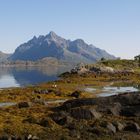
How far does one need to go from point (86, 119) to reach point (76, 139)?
943cm


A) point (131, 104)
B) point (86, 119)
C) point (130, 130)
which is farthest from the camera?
point (131, 104)

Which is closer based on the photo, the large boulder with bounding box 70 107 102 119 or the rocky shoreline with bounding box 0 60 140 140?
the rocky shoreline with bounding box 0 60 140 140

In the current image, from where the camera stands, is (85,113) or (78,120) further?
(85,113)

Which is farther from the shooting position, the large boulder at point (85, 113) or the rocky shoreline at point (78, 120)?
the large boulder at point (85, 113)

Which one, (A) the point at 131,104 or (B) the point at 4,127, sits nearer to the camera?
(B) the point at 4,127

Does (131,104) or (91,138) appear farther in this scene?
(131,104)

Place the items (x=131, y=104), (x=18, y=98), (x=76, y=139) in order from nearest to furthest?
1. (x=76, y=139)
2. (x=131, y=104)
3. (x=18, y=98)

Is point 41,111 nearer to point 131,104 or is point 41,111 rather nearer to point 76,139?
point 131,104

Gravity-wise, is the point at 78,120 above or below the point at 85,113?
below

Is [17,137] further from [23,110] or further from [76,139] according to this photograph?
[23,110]

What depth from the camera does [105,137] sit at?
4259 centimetres

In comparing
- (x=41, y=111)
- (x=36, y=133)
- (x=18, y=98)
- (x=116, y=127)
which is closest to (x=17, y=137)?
(x=36, y=133)

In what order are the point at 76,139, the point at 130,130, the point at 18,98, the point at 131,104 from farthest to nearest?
the point at 18,98
the point at 131,104
the point at 130,130
the point at 76,139

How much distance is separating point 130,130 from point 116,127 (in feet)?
5.36
